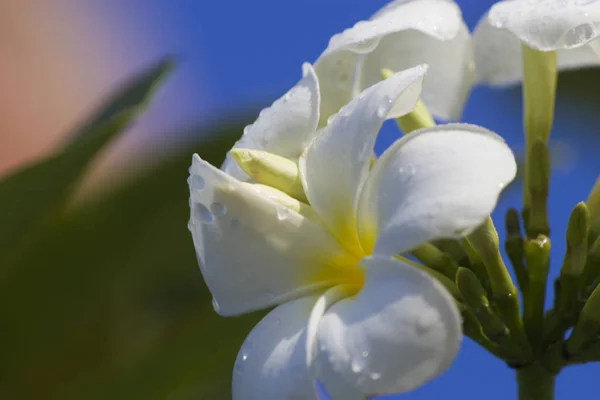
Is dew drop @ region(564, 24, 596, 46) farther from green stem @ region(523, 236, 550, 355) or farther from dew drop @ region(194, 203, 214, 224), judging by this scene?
dew drop @ region(194, 203, 214, 224)

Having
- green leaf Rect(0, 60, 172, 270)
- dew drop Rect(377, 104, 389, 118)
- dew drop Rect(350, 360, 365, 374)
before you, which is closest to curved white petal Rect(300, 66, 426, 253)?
dew drop Rect(377, 104, 389, 118)

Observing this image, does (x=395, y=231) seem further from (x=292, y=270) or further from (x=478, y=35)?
(x=478, y=35)

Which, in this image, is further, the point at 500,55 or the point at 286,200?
the point at 500,55

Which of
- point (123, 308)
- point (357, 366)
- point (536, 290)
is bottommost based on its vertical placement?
point (123, 308)

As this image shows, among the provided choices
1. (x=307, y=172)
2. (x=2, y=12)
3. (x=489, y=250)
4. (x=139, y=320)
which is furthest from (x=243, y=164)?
(x=2, y=12)

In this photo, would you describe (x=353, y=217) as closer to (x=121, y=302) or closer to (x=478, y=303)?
(x=478, y=303)

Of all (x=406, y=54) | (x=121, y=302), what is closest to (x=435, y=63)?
(x=406, y=54)
